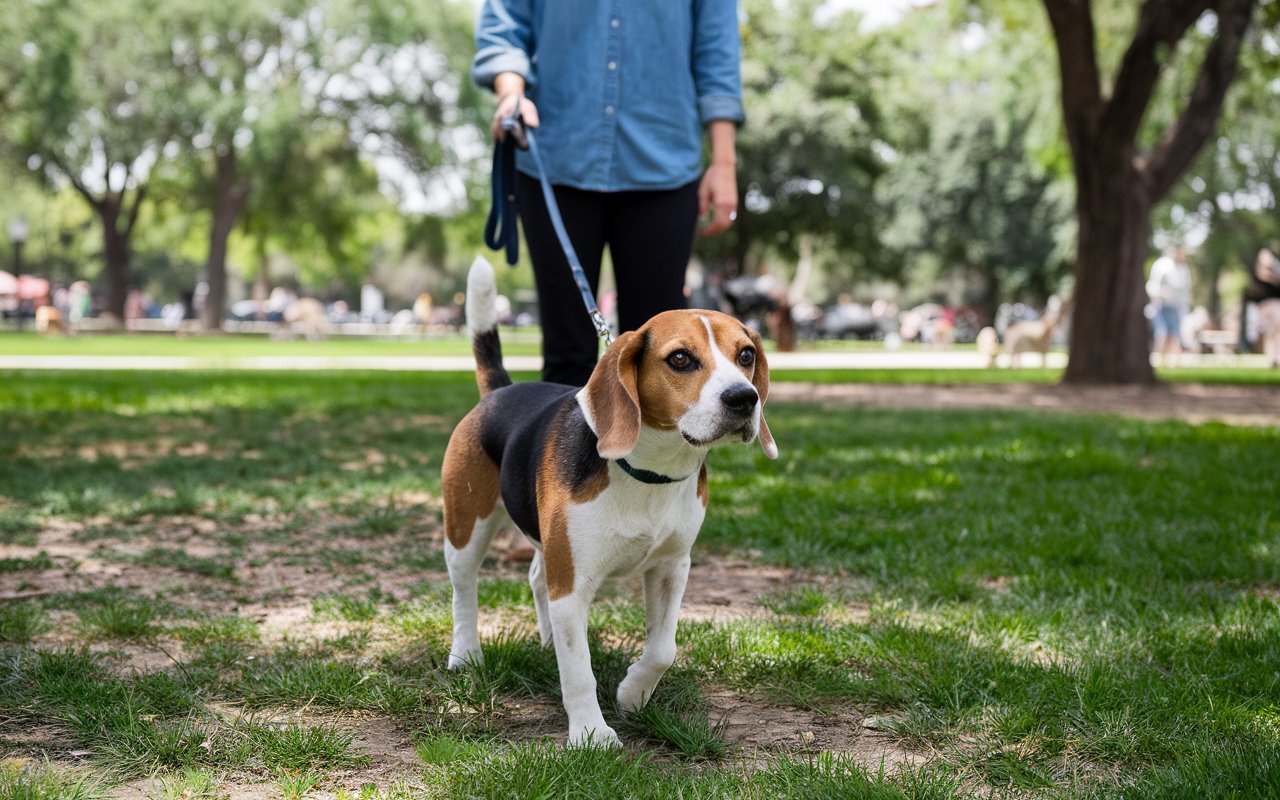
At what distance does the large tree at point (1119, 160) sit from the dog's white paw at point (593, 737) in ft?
46.2

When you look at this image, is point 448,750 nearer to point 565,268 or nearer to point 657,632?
point 657,632

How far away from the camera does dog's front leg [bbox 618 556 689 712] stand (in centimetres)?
297

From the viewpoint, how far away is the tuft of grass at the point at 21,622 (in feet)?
11.9

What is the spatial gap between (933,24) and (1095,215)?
7862mm

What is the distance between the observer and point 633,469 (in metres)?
2.74

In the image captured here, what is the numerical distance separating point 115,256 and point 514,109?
4377 cm

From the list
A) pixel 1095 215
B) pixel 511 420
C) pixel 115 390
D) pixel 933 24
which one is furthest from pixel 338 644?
pixel 933 24

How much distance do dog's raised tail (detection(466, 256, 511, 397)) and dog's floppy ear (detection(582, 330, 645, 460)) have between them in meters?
0.88

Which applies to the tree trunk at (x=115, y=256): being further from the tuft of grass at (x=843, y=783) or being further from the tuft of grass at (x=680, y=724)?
the tuft of grass at (x=843, y=783)

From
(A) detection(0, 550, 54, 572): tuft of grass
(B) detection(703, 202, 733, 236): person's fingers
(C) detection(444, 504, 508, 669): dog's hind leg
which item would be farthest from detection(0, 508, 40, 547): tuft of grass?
(B) detection(703, 202, 733, 236): person's fingers

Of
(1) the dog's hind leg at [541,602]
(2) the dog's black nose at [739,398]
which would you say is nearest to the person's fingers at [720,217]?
(1) the dog's hind leg at [541,602]

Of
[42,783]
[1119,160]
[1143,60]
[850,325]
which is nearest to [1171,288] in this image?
[1119,160]

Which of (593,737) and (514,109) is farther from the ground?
(514,109)

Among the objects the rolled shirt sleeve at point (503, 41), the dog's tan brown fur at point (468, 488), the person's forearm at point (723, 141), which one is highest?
the rolled shirt sleeve at point (503, 41)
